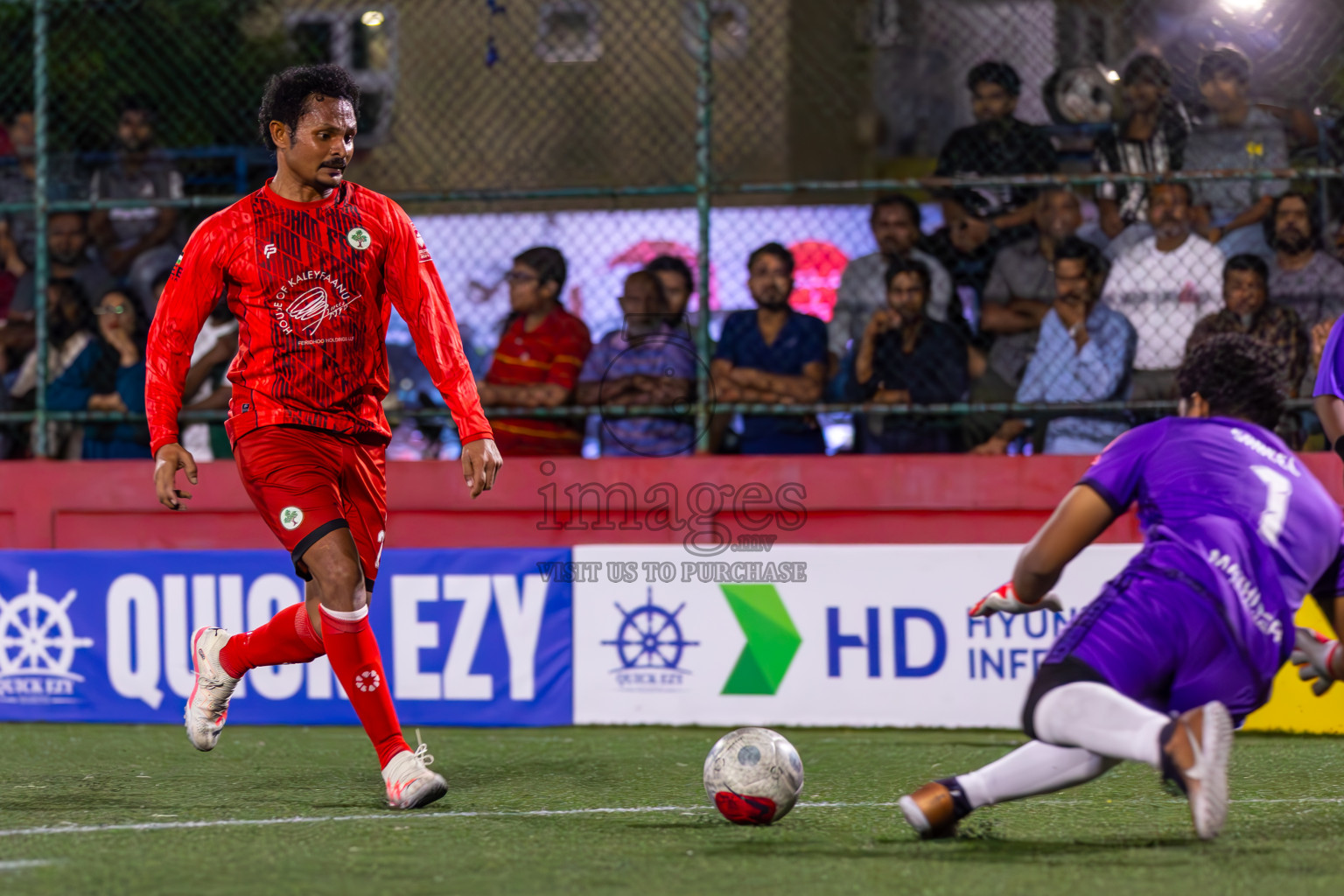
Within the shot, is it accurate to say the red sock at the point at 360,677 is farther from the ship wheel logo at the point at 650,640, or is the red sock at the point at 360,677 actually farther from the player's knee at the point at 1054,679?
the ship wheel logo at the point at 650,640

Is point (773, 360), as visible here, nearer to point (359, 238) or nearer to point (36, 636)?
point (359, 238)

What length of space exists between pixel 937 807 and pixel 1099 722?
51 centimetres

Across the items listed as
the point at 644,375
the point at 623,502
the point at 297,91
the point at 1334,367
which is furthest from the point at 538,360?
the point at 1334,367

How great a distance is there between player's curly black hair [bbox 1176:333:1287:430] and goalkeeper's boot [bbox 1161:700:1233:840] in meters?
0.80

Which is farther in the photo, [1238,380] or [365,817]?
[365,817]

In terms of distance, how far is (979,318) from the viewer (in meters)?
7.78

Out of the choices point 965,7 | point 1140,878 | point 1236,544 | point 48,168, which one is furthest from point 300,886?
point 965,7

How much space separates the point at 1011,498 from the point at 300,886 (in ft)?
15.6

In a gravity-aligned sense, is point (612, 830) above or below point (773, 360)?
below

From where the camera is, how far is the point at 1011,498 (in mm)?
7477

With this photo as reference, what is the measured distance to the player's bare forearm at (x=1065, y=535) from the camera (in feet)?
12.1

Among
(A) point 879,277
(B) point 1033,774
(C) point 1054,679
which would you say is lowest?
(B) point 1033,774

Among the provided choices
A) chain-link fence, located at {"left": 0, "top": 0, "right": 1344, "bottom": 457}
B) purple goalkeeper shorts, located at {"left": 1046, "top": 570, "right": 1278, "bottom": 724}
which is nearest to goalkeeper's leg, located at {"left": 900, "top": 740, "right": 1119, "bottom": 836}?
purple goalkeeper shorts, located at {"left": 1046, "top": 570, "right": 1278, "bottom": 724}

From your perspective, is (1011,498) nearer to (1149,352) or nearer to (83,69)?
(1149,352)
